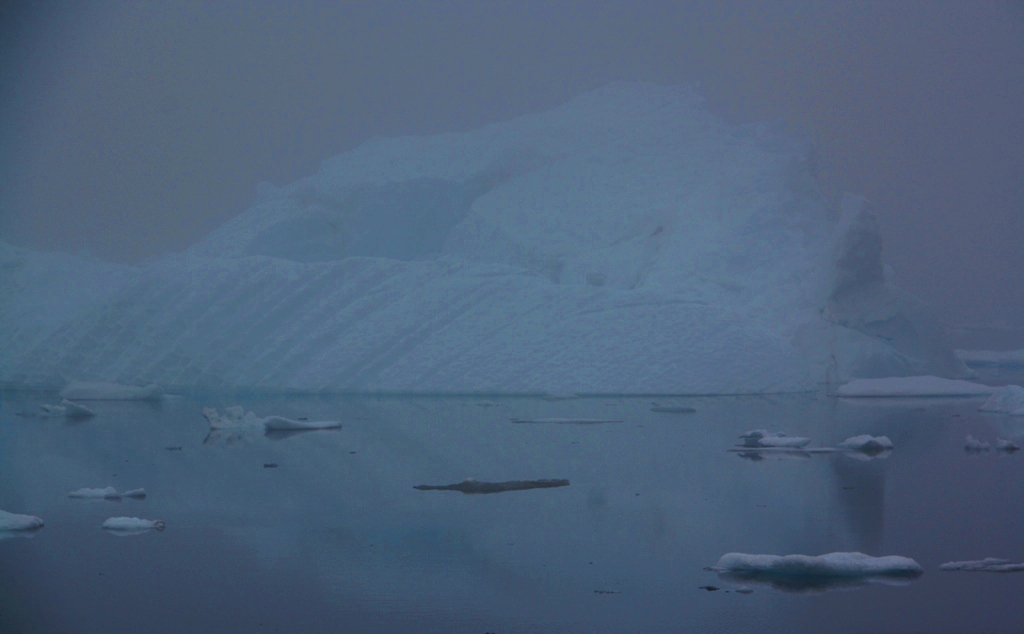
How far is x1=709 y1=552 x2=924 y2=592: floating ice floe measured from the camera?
12.2 ft

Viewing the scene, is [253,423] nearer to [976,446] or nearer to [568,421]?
[568,421]

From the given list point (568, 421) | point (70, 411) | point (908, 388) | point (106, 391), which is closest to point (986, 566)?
point (568, 421)

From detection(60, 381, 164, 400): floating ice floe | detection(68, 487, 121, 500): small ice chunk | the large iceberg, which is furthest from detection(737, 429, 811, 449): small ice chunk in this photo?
detection(60, 381, 164, 400): floating ice floe

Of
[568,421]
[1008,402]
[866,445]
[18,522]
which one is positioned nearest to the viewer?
[18,522]

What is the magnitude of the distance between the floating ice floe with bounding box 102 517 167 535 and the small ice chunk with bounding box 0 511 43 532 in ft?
0.97

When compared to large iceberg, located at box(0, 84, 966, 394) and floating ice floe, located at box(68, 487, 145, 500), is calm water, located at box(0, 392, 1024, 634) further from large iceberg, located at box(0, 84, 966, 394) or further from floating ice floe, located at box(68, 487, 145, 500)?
large iceberg, located at box(0, 84, 966, 394)

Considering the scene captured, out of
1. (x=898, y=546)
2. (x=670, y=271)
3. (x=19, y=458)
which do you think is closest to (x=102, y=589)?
(x=898, y=546)

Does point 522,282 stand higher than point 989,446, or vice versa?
point 522,282

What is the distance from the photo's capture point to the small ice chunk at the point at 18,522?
464 centimetres

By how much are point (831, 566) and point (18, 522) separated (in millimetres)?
3505

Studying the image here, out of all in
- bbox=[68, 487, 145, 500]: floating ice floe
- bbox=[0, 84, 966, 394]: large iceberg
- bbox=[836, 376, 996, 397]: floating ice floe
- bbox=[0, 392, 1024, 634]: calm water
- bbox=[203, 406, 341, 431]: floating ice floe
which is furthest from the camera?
bbox=[836, 376, 996, 397]: floating ice floe

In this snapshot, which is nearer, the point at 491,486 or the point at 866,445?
the point at 491,486

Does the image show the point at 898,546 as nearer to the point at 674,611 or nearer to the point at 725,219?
the point at 674,611

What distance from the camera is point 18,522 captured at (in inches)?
184
